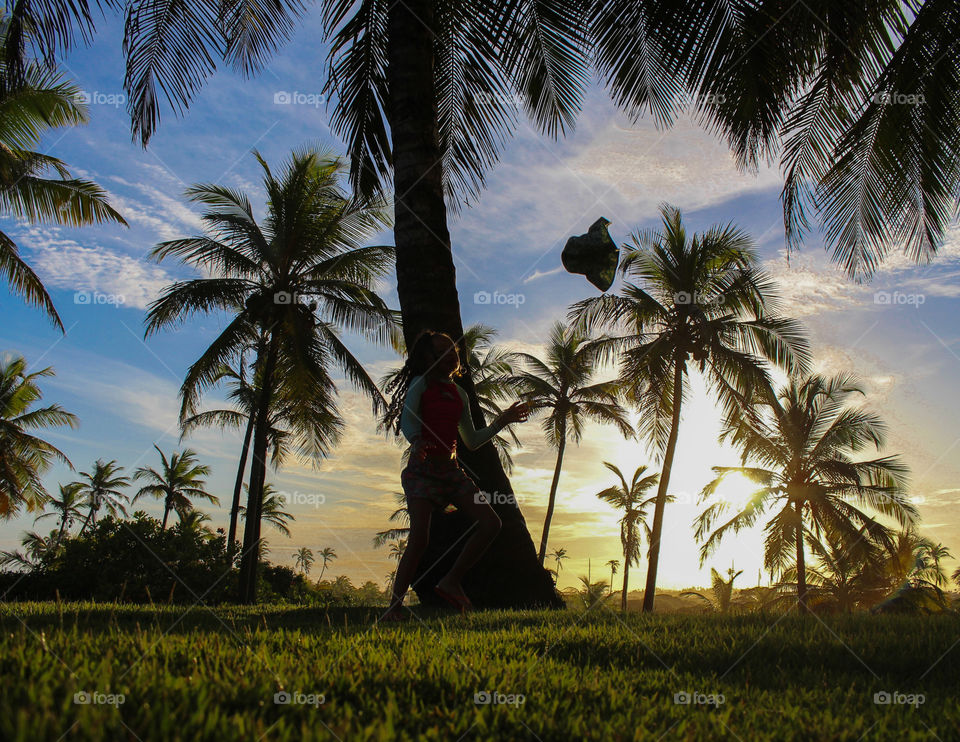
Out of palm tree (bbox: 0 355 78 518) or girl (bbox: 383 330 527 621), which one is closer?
girl (bbox: 383 330 527 621)

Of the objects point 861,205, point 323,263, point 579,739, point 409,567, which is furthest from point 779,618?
point 323,263

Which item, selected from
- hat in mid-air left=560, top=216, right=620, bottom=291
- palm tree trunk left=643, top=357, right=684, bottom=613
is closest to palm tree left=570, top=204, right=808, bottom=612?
palm tree trunk left=643, top=357, right=684, bottom=613

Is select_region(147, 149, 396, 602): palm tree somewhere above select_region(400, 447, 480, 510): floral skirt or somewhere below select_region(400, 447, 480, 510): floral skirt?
above

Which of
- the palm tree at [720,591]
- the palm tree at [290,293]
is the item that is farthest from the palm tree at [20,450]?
the palm tree at [720,591]

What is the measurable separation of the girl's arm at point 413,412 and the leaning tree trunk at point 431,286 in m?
1.81

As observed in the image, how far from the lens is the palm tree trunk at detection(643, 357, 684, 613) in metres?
18.8

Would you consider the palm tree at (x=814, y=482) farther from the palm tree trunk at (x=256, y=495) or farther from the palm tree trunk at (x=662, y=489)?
the palm tree trunk at (x=256, y=495)

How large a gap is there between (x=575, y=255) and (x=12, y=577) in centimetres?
949

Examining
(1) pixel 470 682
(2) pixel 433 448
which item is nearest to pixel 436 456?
(2) pixel 433 448

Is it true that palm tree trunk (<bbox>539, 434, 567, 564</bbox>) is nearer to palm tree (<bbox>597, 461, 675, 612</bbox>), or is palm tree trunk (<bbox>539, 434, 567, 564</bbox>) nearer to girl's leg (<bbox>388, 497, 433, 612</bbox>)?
palm tree (<bbox>597, 461, 675, 612</bbox>)

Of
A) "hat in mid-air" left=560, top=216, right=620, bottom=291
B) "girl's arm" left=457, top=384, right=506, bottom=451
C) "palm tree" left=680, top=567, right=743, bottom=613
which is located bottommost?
"palm tree" left=680, top=567, right=743, bottom=613

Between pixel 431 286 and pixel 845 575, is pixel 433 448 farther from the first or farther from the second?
pixel 845 575

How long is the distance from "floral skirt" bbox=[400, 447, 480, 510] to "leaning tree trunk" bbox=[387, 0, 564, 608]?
1.50 m

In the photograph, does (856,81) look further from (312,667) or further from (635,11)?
(312,667)
